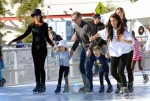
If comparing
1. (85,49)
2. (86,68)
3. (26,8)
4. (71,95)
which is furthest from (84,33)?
(26,8)

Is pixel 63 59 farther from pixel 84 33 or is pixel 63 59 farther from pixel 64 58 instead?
pixel 84 33

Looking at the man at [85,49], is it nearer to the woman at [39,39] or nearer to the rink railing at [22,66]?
the woman at [39,39]

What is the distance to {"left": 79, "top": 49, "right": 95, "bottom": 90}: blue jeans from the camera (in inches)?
372

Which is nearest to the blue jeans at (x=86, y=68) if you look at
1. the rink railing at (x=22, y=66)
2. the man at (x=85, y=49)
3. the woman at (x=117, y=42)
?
the man at (x=85, y=49)

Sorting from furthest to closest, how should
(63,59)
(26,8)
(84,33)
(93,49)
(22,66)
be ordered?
(26,8), (22,66), (63,59), (93,49), (84,33)

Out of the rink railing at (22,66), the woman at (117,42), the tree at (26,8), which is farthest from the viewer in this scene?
the tree at (26,8)

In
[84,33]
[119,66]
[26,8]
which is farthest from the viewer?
[26,8]

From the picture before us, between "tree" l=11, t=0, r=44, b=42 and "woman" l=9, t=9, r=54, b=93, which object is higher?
"tree" l=11, t=0, r=44, b=42

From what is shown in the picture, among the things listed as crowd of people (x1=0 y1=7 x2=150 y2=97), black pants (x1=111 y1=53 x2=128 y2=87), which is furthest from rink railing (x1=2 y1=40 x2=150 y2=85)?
black pants (x1=111 y1=53 x2=128 y2=87)

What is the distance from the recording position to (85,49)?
30.8 feet

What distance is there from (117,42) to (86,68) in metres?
1.27

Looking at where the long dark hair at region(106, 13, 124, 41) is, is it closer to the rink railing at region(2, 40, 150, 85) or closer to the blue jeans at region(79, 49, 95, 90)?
the blue jeans at region(79, 49, 95, 90)

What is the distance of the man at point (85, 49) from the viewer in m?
9.16

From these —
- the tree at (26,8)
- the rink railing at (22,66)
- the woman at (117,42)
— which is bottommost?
the rink railing at (22,66)
